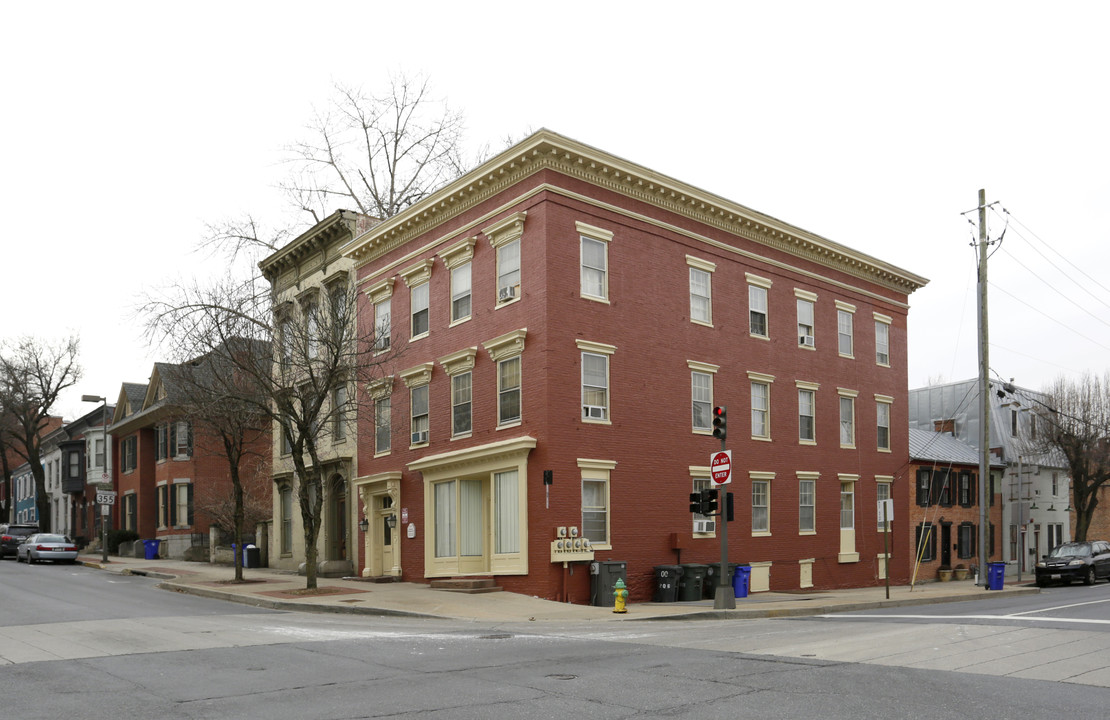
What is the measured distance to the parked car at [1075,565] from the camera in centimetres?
3778

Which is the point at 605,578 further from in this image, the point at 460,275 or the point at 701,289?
the point at 701,289

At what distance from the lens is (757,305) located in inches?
1234

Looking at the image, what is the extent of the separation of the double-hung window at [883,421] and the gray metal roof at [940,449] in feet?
7.44

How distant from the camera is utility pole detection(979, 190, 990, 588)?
32.7 m

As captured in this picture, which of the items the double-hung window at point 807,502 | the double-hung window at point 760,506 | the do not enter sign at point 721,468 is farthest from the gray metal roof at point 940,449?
the do not enter sign at point 721,468

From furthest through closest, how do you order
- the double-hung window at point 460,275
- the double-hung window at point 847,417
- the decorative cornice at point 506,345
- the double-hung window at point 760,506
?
the double-hung window at point 847,417 < the double-hung window at point 760,506 < the double-hung window at point 460,275 < the decorative cornice at point 506,345

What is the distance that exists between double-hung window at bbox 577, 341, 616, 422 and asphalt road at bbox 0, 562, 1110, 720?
25.1 feet

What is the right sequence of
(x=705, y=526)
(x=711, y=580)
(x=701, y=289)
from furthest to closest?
(x=701, y=289), (x=705, y=526), (x=711, y=580)

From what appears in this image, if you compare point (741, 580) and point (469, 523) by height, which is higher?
point (469, 523)

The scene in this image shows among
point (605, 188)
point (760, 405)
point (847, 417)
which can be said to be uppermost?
point (605, 188)

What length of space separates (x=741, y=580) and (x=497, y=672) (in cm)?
1724

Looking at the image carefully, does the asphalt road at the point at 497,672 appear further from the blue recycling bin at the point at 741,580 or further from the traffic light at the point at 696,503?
the blue recycling bin at the point at 741,580

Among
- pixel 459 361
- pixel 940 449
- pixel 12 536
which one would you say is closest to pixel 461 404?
pixel 459 361

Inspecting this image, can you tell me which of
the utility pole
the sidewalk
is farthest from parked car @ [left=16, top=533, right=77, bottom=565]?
the utility pole
